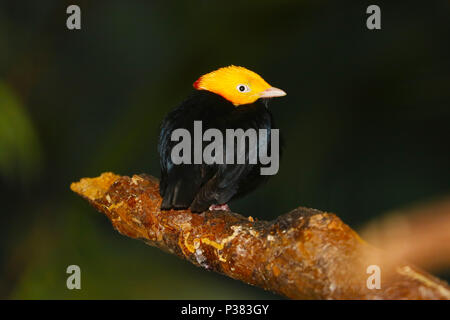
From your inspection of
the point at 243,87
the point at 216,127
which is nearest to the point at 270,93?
the point at 243,87

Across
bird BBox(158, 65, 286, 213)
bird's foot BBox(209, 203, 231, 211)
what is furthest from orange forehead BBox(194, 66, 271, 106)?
bird's foot BBox(209, 203, 231, 211)

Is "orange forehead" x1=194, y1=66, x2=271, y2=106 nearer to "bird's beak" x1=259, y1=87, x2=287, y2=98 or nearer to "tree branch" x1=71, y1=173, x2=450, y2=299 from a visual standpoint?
"bird's beak" x1=259, y1=87, x2=287, y2=98

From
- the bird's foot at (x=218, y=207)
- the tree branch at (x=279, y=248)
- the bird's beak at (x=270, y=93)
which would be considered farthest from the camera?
the bird's beak at (x=270, y=93)

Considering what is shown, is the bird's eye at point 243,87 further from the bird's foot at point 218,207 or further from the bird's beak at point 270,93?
the bird's foot at point 218,207

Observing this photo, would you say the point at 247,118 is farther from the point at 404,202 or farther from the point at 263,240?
the point at 404,202

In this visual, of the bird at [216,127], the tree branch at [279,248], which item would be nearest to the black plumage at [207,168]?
the bird at [216,127]

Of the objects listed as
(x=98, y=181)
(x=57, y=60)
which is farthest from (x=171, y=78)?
(x=98, y=181)

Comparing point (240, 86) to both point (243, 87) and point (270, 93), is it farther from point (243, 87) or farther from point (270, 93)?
point (270, 93)

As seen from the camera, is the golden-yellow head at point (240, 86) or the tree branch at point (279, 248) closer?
the tree branch at point (279, 248)

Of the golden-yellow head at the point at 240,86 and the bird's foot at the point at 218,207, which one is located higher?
the golden-yellow head at the point at 240,86
